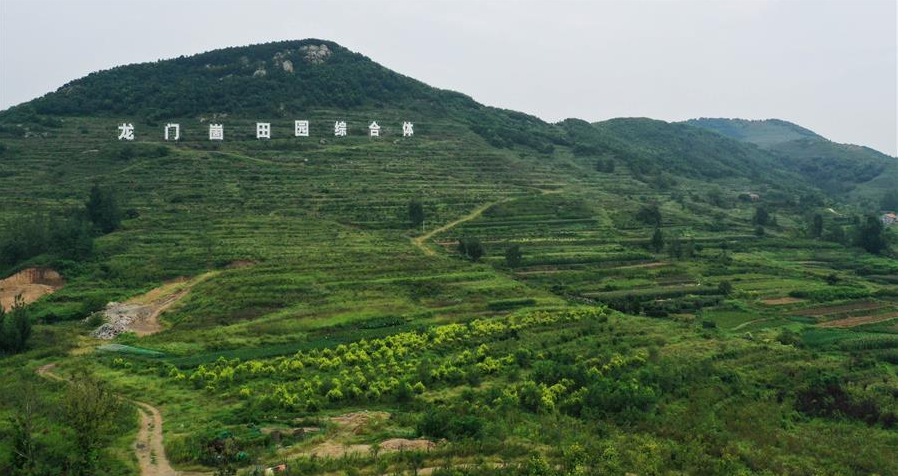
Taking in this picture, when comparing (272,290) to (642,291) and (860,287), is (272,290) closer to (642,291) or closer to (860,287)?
(642,291)

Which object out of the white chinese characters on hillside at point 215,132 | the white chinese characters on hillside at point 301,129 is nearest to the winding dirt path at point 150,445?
the white chinese characters on hillside at point 215,132

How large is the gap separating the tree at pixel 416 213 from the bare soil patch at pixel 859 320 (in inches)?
1561

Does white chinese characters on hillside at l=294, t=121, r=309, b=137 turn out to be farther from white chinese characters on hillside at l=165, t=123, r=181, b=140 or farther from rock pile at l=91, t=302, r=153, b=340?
rock pile at l=91, t=302, r=153, b=340

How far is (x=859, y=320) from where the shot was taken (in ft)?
132

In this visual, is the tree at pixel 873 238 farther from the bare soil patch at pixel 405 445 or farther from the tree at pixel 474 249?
the bare soil patch at pixel 405 445

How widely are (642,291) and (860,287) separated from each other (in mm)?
19176

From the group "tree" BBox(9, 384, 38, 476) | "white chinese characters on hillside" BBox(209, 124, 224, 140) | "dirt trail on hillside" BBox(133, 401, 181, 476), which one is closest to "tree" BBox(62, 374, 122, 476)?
"tree" BBox(9, 384, 38, 476)

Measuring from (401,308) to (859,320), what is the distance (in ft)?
109

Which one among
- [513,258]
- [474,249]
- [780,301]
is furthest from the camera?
[474,249]

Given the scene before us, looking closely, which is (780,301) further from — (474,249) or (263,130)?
(263,130)

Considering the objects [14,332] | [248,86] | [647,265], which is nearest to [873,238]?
[647,265]

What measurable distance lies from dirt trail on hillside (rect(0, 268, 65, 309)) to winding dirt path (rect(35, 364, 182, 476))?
2600 centimetres

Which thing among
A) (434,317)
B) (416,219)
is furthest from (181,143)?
(434,317)

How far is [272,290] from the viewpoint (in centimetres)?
4122
